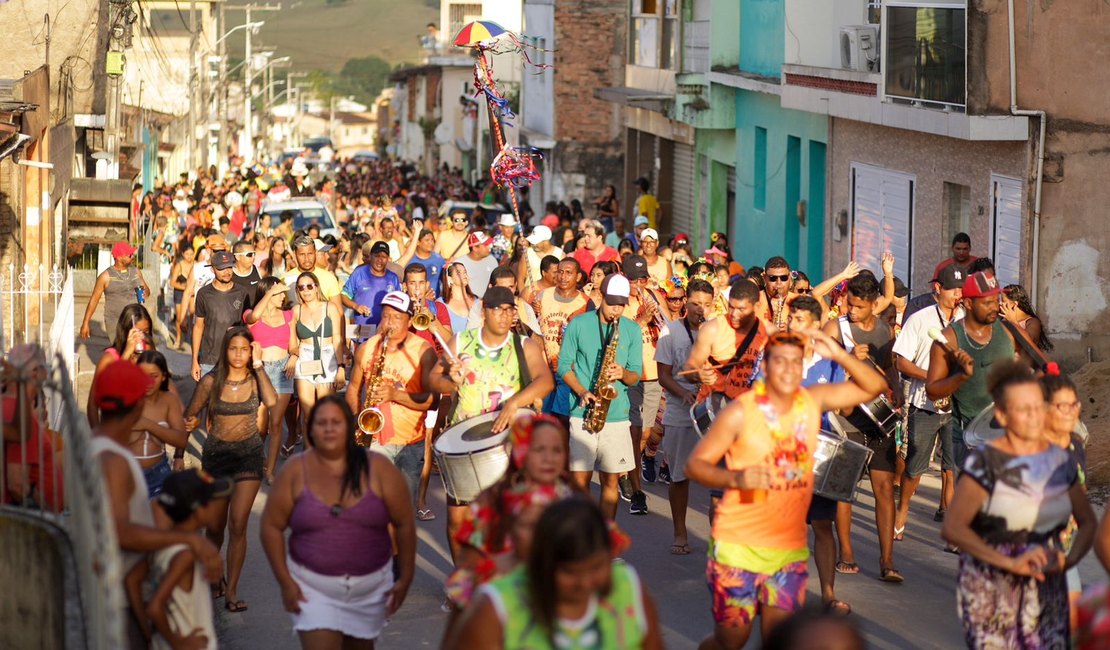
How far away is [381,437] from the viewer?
31.0 ft

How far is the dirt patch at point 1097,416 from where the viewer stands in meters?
12.6

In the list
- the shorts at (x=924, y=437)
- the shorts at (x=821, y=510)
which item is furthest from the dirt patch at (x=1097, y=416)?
the shorts at (x=821, y=510)

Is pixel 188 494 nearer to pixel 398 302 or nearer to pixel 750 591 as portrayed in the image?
pixel 750 591

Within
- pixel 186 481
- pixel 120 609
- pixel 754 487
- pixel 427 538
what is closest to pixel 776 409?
pixel 754 487

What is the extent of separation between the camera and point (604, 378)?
1027 cm

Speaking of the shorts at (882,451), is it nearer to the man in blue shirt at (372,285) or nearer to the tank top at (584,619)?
→ the tank top at (584,619)

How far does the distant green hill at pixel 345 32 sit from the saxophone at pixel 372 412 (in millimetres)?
156641

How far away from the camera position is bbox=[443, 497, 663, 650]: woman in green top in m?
4.67

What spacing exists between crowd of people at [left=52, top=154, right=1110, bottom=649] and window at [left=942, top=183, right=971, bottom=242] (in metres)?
3.28

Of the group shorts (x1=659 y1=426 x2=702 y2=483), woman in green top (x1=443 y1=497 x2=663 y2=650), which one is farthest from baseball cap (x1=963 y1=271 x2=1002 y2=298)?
woman in green top (x1=443 y1=497 x2=663 y2=650)

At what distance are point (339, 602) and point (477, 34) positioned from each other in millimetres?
11678

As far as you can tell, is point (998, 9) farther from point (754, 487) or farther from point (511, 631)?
point (511, 631)

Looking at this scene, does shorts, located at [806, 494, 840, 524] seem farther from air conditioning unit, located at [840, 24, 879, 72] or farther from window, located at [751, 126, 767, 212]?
window, located at [751, 126, 767, 212]

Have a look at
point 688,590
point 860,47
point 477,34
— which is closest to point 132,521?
point 688,590
